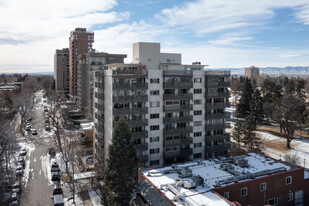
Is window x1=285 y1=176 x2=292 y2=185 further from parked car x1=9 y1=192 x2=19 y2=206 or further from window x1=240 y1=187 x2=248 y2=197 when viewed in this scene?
parked car x1=9 y1=192 x2=19 y2=206

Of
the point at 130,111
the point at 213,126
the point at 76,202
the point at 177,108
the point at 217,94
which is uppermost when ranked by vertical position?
the point at 217,94

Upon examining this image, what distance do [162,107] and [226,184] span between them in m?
17.3

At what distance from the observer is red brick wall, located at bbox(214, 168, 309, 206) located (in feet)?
88.8

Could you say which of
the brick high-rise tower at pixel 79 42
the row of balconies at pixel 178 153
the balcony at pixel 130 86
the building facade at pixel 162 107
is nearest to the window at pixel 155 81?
the building facade at pixel 162 107

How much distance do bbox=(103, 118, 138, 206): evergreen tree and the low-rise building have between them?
1.81 meters

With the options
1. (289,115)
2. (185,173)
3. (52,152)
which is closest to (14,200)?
(52,152)

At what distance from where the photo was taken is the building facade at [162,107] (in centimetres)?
3878

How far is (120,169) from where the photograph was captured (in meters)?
30.2

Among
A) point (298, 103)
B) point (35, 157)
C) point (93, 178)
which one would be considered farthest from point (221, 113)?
point (35, 157)

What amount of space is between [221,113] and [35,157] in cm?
4048

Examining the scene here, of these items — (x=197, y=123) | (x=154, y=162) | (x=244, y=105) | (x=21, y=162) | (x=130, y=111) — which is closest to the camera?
(x=130, y=111)

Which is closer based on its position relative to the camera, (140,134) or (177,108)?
(140,134)

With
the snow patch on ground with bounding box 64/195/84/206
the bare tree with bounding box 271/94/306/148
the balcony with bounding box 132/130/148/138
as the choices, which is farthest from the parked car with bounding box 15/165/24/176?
the bare tree with bounding box 271/94/306/148

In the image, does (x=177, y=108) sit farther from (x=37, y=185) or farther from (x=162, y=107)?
(x=37, y=185)
